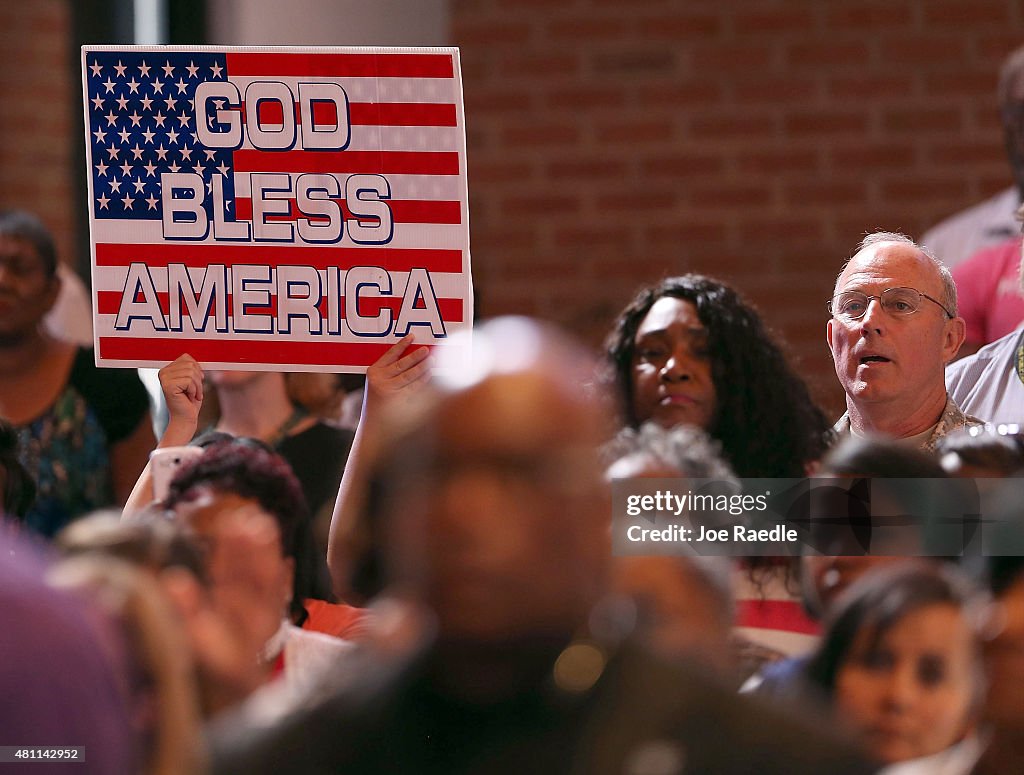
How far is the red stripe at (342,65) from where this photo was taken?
86.5 inches

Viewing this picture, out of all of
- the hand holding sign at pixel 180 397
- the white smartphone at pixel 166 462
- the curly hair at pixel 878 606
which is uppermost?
the hand holding sign at pixel 180 397

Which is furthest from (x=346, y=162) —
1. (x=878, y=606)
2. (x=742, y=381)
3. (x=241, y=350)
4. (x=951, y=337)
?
(x=878, y=606)

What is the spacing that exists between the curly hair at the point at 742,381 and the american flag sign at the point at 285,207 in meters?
0.38

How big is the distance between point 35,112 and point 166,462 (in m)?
Result: 3.06

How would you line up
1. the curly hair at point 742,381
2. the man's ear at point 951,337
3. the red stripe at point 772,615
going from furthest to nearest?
the man's ear at point 951,337, the curly hair at point 742,381, the red stripe at point 772,615

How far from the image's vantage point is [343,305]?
7.21ft

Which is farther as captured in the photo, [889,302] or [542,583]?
[889,302]

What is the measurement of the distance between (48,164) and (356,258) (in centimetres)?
282

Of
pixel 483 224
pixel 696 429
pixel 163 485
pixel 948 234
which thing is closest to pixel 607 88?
pixel 483 224

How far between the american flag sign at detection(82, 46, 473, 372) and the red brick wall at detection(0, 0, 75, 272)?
2506 millimetres

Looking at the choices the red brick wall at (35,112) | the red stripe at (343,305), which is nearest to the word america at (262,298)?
the red stripe at (343,305)

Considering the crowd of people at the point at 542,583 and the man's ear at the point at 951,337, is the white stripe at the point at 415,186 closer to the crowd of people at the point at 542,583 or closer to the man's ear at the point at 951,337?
the crowd of people at the point at 542,583

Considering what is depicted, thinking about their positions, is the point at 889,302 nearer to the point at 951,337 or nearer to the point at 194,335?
the point at 951,337

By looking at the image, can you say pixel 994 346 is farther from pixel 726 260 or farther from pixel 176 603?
pixel 726 260
